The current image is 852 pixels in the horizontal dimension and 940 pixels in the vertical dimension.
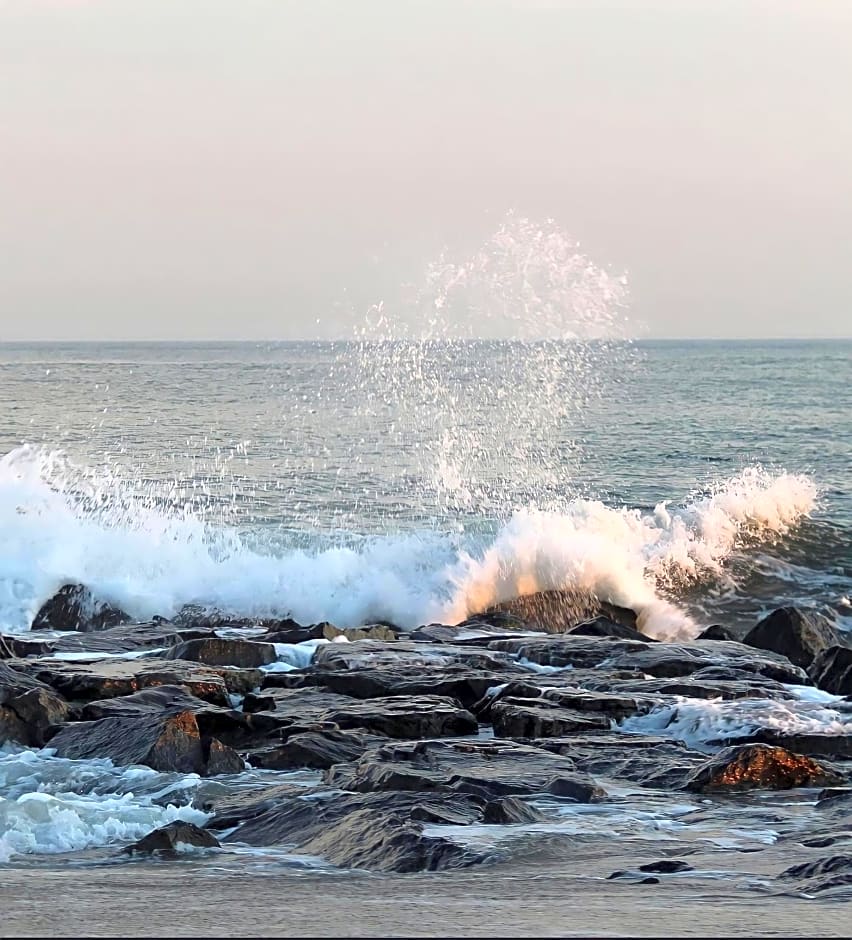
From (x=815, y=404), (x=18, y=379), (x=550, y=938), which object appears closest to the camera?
(x=550, y=938)

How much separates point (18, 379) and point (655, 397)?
117 feet

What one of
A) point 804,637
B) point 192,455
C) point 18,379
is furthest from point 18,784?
point 18,379

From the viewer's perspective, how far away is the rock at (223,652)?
1396cm

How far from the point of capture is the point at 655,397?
6372 cm

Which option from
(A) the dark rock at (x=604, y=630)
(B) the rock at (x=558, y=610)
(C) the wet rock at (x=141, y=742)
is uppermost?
(C) the wet rock at (x=141, y=742)

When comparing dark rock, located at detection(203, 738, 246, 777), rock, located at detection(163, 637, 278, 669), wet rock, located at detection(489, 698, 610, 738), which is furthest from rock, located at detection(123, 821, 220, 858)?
rock, located at detection(163, 637, 278, 669)

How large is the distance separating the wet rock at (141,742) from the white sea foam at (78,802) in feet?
0.42

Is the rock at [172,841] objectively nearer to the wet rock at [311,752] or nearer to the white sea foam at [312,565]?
the wet rock at [311,752]

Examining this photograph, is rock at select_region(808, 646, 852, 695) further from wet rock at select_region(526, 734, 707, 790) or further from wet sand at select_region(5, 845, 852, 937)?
wet sand at select_region(5, 845, 852, 937)

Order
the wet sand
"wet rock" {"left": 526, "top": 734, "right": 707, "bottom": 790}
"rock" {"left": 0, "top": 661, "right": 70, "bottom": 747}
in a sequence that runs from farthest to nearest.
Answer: "rock" {"left": 0, "top": 661, "right": 70, "bottom": 747} < "wet rock" {"left": 526, "top": 734, "right": 707, "bottom": 790} < the wet sand

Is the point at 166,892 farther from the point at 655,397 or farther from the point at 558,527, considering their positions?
the point at 655,397

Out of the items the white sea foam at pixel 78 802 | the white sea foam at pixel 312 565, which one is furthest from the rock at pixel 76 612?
the white sea foam at pixel 78 802

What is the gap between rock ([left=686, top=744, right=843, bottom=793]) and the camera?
9.43 metres

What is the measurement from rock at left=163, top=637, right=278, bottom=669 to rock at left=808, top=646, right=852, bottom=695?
5234 millimetres
